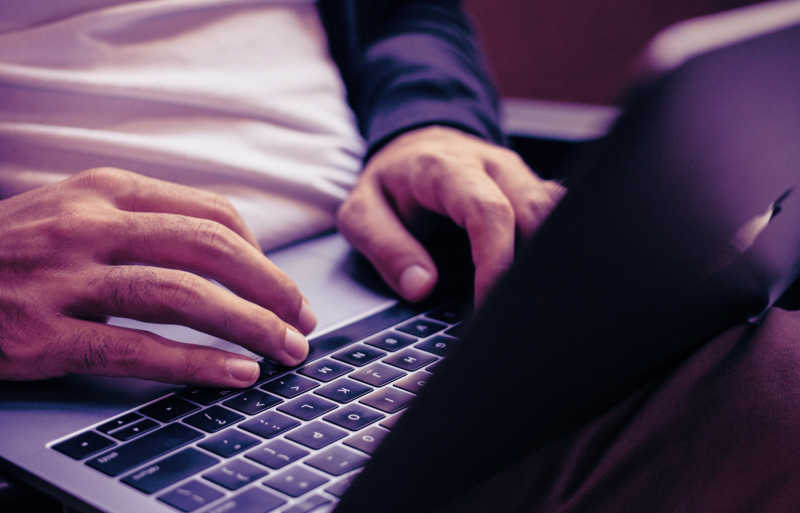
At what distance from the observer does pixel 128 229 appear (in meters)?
0.49

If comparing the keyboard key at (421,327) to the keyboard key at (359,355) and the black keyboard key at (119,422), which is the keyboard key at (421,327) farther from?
the black keyboard key at (119,422)

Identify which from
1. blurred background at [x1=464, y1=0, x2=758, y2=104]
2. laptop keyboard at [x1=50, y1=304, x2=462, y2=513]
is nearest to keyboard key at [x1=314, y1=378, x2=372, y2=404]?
laptop keyboard at [x1=50, y1=304, x2=462, y2=513]

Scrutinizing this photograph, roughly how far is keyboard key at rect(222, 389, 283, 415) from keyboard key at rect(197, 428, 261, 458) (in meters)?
0.02

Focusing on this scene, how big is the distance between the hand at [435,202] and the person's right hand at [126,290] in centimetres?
12

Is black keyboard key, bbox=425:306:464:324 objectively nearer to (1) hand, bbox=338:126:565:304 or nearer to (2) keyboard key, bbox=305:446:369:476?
(1) hand, bbox=338:126:565:304

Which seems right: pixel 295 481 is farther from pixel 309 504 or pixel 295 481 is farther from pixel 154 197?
pixel 154 197

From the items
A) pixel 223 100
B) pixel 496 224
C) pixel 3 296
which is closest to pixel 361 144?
pixel 223 100

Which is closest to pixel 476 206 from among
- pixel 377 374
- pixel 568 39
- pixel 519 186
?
pixel 519 186

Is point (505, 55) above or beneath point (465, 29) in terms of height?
beneath

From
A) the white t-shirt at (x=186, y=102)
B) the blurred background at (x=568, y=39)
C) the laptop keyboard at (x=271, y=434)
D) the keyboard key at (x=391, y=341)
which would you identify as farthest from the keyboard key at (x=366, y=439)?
the blurred background at (x=568, y=39)

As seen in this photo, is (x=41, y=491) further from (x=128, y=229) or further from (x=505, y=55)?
(x=505, y=55)

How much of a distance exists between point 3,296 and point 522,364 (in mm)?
356

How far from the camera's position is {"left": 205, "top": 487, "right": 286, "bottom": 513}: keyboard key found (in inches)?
14.1

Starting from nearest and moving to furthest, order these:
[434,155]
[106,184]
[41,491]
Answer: [41,491], [106,184], [434,155]
